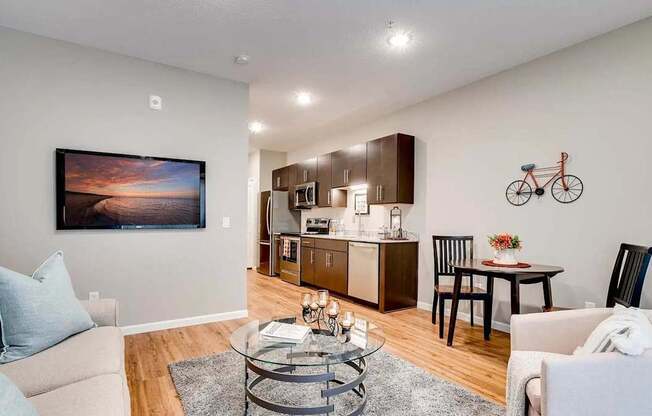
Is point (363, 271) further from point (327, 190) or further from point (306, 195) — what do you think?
point (306, 195)

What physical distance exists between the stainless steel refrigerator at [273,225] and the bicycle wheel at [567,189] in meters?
4.82

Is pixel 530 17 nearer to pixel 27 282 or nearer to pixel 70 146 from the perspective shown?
pixel 27 282

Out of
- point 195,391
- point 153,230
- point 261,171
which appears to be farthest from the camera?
point 261,171

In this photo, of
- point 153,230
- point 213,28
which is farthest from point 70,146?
point 213,28

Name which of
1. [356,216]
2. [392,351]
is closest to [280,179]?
[356,216]

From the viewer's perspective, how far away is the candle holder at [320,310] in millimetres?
2275

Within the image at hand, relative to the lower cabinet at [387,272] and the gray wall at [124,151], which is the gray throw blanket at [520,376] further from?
the gray wall at [124,151]

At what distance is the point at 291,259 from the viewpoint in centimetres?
633

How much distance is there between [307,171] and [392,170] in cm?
222

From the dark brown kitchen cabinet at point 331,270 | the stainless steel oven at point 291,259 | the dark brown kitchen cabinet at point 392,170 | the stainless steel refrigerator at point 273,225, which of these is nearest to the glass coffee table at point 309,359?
the dark brown kitchen cabinet at point 392,170

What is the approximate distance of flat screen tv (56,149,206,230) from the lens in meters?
3.12

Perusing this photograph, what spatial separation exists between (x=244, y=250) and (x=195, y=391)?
193cm

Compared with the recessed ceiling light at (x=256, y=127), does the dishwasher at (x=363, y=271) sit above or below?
below

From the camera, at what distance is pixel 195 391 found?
7.46 feet
